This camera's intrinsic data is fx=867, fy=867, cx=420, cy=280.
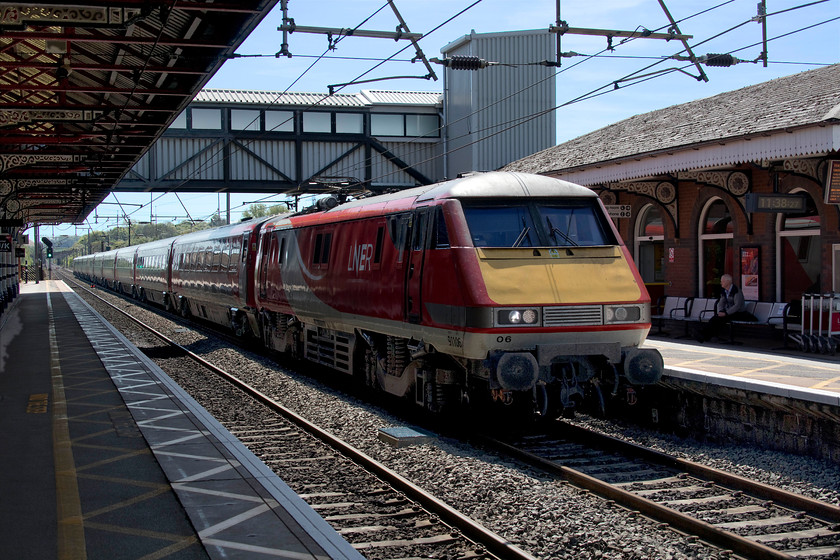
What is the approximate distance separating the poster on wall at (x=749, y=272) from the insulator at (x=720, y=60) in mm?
4029

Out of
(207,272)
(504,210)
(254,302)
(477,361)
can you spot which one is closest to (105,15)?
(504,210)

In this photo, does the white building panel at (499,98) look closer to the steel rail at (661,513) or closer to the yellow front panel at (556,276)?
the yellow front panel at (556,276)

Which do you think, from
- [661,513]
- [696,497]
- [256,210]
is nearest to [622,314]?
[696,497]

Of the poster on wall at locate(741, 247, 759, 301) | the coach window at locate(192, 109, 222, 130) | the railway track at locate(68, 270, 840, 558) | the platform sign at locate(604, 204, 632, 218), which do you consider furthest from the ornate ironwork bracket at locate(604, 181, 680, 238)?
the coach window at locate(192, 109, 222, 130)

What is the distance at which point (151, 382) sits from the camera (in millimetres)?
13812

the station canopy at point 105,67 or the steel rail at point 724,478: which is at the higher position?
the station canopy at point 105,67

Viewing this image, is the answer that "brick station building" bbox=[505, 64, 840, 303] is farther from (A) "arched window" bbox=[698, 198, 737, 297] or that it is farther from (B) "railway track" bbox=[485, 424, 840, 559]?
(B) "railway track" bbox=[485, 424, 840, 559]

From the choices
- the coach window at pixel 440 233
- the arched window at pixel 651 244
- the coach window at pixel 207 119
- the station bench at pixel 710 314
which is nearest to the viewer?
the coach window at pixel 440 233

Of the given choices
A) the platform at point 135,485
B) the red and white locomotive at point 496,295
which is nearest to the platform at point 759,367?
the red and white locomotive at point 496,295

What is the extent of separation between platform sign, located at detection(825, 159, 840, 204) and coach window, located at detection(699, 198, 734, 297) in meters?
3.90

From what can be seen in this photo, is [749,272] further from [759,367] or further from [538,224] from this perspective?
[538,224]

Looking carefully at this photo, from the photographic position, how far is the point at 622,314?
9.40 metres

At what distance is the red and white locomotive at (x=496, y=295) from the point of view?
9047mm

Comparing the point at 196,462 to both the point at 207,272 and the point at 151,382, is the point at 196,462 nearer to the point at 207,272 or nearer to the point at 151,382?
the point at 151,382
